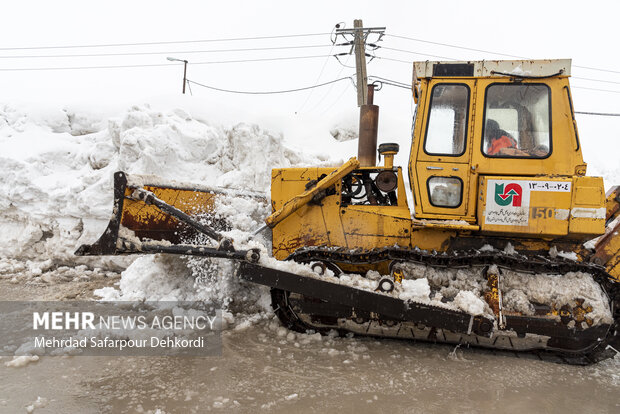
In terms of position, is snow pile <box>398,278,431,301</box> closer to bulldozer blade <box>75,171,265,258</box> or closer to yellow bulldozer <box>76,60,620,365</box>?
yellow bulldozer <box>76,60,620,365</box>

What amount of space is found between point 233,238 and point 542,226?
2887mm

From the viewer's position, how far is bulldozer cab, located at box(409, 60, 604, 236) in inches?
138

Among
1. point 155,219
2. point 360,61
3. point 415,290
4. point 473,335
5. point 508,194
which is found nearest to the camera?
point 415,290

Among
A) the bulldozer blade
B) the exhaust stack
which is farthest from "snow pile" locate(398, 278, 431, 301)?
the exhaust stack

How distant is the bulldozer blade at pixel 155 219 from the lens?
3619 mm

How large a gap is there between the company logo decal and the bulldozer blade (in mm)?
2637

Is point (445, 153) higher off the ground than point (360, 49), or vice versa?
point (360, 49)

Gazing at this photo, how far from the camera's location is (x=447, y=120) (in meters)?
3.84

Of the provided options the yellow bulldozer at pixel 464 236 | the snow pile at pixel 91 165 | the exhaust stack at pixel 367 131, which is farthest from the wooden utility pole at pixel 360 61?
the yellow bulldozer at pixel 464 236

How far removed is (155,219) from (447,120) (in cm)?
316

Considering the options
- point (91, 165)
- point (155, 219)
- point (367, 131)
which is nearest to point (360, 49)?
point (367, 131)

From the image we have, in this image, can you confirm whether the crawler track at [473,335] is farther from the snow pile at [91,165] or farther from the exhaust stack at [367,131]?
the exhaust stack at [367,131]

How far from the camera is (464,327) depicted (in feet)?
10.8

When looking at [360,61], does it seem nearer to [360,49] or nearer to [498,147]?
[360,49]
